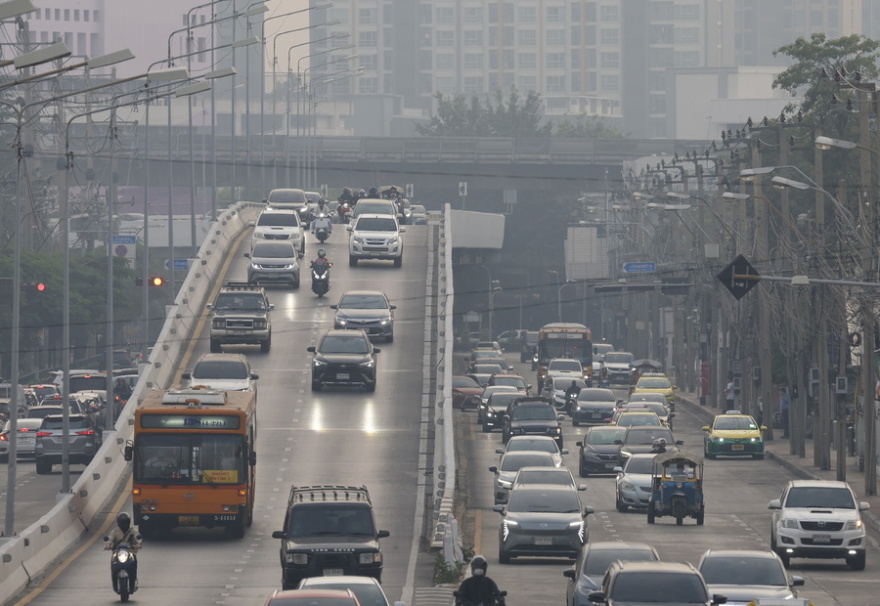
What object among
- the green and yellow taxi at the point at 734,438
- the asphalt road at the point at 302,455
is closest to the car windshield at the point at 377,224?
the asphalt road at the point at 302,455

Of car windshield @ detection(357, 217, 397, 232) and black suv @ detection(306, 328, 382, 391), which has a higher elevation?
car windshield @ detection(357, 217, 397, 232)

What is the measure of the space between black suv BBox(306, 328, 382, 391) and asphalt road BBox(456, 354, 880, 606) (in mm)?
4196

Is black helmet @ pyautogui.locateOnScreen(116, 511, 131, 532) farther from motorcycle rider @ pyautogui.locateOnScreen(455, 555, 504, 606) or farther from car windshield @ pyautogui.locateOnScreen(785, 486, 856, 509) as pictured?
car windshield @ pyautogui.locateOnScreen(785, 486, 856, 509)

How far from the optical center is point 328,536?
29062mm

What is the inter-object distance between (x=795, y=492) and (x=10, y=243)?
6715 cm

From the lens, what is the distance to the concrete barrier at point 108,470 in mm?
30812

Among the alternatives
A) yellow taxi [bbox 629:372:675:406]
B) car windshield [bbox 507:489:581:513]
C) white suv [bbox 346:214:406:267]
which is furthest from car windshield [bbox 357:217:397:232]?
car windshield [bbox 507:489:581:513]

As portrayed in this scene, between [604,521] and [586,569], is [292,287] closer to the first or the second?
[604,521]

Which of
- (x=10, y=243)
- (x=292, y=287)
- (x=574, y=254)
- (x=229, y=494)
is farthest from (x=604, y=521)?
(x=574, y=254)

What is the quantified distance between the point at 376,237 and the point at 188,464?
36917 millimetres

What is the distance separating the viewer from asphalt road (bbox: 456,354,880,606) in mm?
30766

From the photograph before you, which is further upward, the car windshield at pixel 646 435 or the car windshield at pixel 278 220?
the car windshield at pixel 278 220

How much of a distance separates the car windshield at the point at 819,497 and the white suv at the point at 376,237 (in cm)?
3758

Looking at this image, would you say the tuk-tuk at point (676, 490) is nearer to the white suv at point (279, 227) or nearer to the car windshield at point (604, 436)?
the car windshield at point (604, 436)
